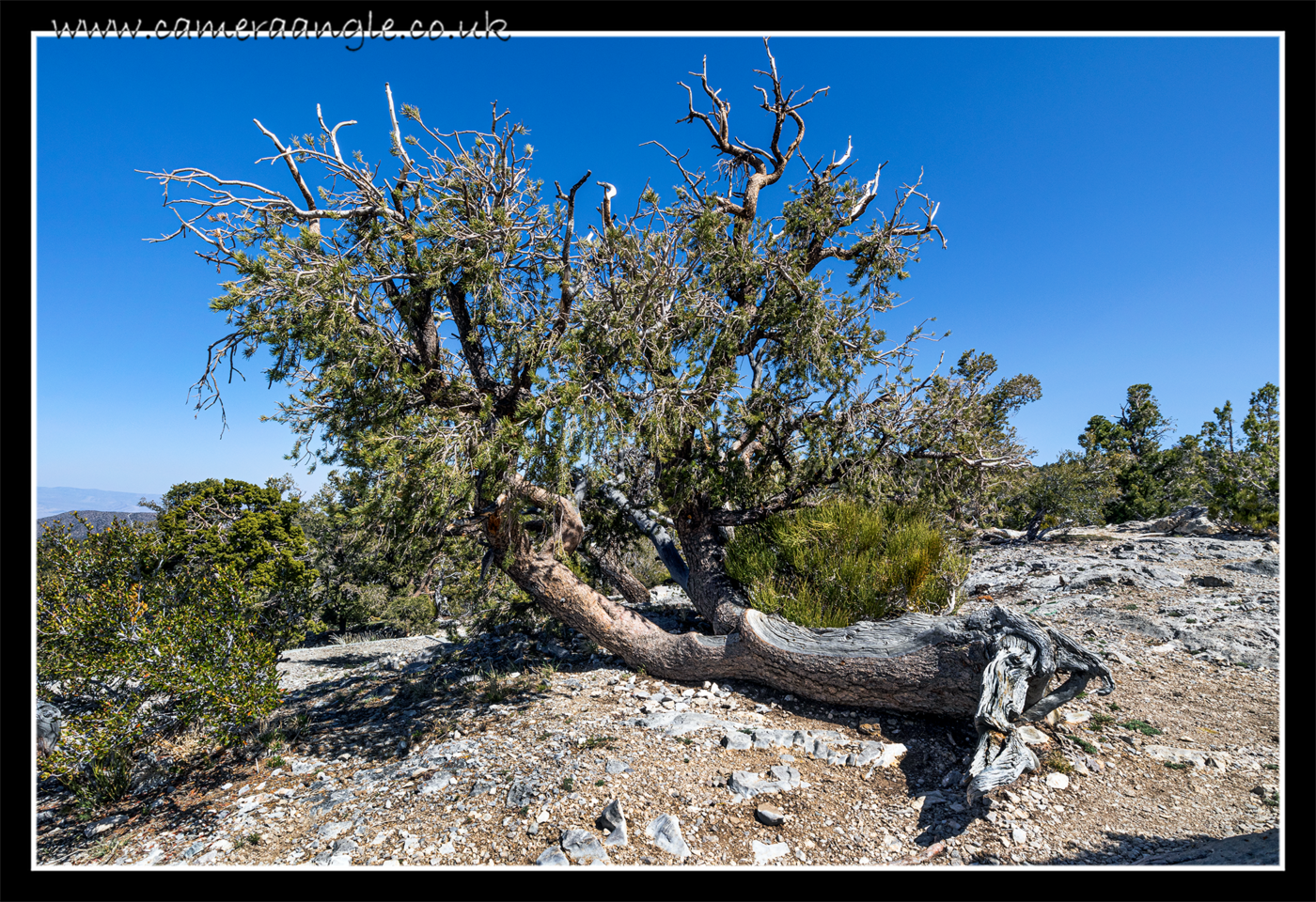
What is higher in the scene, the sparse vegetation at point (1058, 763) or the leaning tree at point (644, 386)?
the leaning tree at point (644, 386)

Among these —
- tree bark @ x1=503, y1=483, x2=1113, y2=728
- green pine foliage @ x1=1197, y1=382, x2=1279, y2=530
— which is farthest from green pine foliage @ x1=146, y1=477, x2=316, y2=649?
green pine foliage @ x1=1197, y1=382, x2=1279, y2=530

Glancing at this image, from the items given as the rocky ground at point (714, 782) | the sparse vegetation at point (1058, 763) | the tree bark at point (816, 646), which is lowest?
the rocky ground at point (714, 782)

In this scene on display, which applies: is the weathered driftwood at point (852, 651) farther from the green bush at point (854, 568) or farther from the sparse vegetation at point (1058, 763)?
the green bush at point (854, 568)

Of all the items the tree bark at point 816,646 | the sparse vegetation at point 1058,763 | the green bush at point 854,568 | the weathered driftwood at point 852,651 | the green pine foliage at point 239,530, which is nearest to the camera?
the sparse vegetation at point 1058,763

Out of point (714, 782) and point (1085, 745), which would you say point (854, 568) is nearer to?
point (1085, 745)

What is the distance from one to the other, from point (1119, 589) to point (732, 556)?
5772mm

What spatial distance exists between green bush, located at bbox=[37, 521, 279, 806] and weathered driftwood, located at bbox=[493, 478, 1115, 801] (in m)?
2.54

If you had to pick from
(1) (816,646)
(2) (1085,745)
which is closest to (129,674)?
(1) (816,646)

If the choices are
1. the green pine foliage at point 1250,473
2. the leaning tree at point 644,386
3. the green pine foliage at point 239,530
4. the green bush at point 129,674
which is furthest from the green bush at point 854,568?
the green pine foliage at point 1250,473

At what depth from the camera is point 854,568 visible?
600cm

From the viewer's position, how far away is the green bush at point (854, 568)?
595 cm

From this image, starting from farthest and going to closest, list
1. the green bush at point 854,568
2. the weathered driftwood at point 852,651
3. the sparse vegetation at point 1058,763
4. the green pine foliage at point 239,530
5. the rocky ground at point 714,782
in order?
the green pine foliage at point 239,530
the green bush at point 854,568
the weathered driftwood at point 852,651
the sparse vegetation at point 1058,763
the rocky ground at point 714,782

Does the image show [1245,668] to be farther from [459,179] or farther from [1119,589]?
[459,179]

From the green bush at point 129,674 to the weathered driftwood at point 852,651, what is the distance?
254 centimetres
